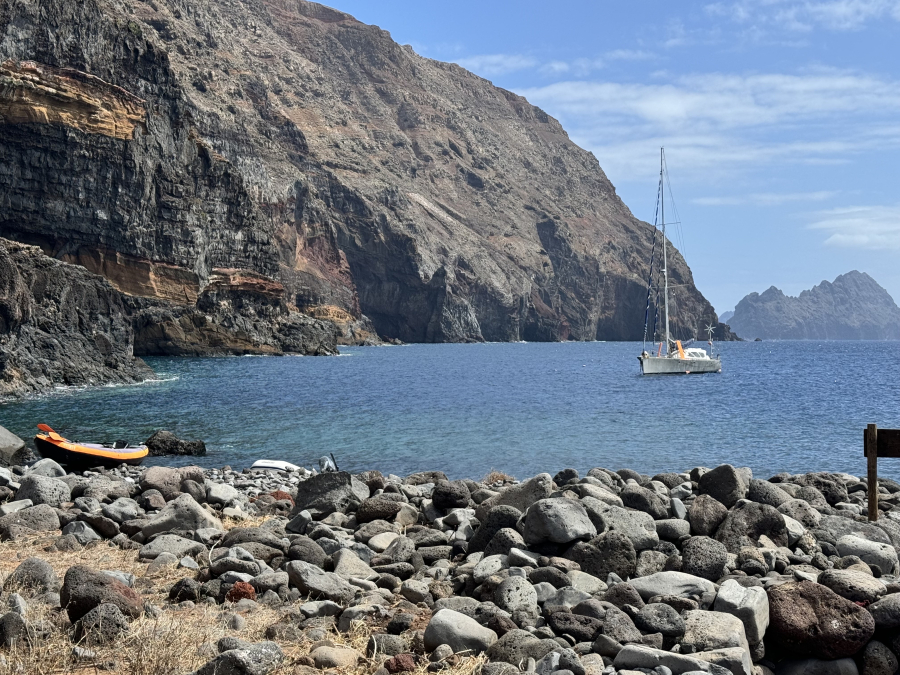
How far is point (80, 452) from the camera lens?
2019 cm

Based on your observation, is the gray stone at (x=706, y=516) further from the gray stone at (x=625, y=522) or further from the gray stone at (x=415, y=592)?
the gray stone at (x=415, y=592)

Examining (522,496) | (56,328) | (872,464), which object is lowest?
(522,496)

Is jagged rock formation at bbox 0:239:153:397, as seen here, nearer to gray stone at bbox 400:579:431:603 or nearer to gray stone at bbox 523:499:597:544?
gray stone at bbox 400:579:431:603

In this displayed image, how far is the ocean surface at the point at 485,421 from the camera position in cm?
2366

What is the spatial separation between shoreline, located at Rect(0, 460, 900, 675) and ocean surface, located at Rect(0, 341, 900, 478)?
436 inches

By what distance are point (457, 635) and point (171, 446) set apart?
20.4 m

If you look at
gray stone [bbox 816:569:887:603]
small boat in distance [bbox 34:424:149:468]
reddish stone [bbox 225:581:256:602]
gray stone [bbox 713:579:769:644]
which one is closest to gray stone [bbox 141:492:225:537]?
reddish stone [bbox 225:581:256:602]

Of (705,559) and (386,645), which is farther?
(705,559)

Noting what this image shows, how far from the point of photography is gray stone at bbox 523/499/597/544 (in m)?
8.39

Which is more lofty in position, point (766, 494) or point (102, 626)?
point (766, 494)

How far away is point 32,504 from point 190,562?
4226 mm

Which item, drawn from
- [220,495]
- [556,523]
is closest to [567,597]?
[556,523]

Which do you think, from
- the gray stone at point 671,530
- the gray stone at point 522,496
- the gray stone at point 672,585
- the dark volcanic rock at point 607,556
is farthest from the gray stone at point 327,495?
the gray stone at point 672,585

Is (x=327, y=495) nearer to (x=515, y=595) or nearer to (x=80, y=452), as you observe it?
(x=515, y=595)
